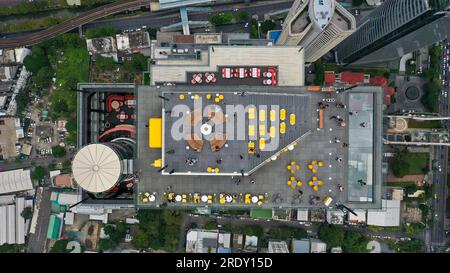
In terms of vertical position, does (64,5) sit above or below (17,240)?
above

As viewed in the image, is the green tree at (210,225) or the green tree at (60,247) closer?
the green tree at (60,247)

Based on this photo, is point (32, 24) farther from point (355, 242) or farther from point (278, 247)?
point (355, 242)

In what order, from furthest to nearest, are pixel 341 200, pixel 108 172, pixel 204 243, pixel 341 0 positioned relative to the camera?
1. pixel 341 0
2. pixel 204 243
3. pixel 341 200
4. pixel 108 172

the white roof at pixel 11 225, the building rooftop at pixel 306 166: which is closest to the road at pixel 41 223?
the white roof at pixel 11 225

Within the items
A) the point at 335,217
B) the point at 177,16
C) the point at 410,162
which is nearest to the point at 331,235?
the point at 335,217

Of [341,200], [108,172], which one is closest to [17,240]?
[108,172]

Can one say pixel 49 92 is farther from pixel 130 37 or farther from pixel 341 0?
pixel 341 0

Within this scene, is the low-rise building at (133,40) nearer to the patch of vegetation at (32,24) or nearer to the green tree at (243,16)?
the patch of vegetation at (32,24)
